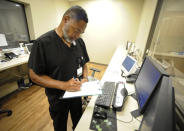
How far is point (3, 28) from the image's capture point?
211 centimetres

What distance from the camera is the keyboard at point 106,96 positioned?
2.69 ft

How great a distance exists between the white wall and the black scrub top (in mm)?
3079

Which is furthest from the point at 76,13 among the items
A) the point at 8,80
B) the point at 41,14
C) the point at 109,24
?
the point at 109,24

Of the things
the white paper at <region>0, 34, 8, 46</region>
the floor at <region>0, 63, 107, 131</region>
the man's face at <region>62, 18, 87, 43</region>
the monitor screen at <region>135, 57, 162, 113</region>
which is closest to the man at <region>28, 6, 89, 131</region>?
the man's face at <region>62, 18, 87, 43</region>

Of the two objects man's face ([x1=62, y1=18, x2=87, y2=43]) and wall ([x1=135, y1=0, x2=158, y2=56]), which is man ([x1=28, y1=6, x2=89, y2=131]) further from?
wall ([x1=135, y1=0, x2=158, y2=56])

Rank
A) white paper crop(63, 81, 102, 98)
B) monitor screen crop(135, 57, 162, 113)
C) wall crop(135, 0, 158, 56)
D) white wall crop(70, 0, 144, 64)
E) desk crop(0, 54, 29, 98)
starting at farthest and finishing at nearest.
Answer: white wall crop(70, 0, 144, 64) < desk crop(0, 54, 29, 98) < wall crop(135, 0, 158, 56) < white paper crop(63, 81, 102, 98) < monitor screen crop(135, 57, 162, 113)

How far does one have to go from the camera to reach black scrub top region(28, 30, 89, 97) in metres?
0.75

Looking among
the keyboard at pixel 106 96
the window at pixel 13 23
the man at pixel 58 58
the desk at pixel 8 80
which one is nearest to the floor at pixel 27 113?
the desk at pixel 8 80

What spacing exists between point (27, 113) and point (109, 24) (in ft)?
11.9

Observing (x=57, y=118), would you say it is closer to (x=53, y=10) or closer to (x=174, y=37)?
(x=174, y=37)

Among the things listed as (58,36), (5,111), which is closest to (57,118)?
(58,36)

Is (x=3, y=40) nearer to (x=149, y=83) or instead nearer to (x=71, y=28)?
(x=71, y=28)

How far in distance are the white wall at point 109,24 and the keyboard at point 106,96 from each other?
292cm

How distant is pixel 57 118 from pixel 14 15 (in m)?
2.80
